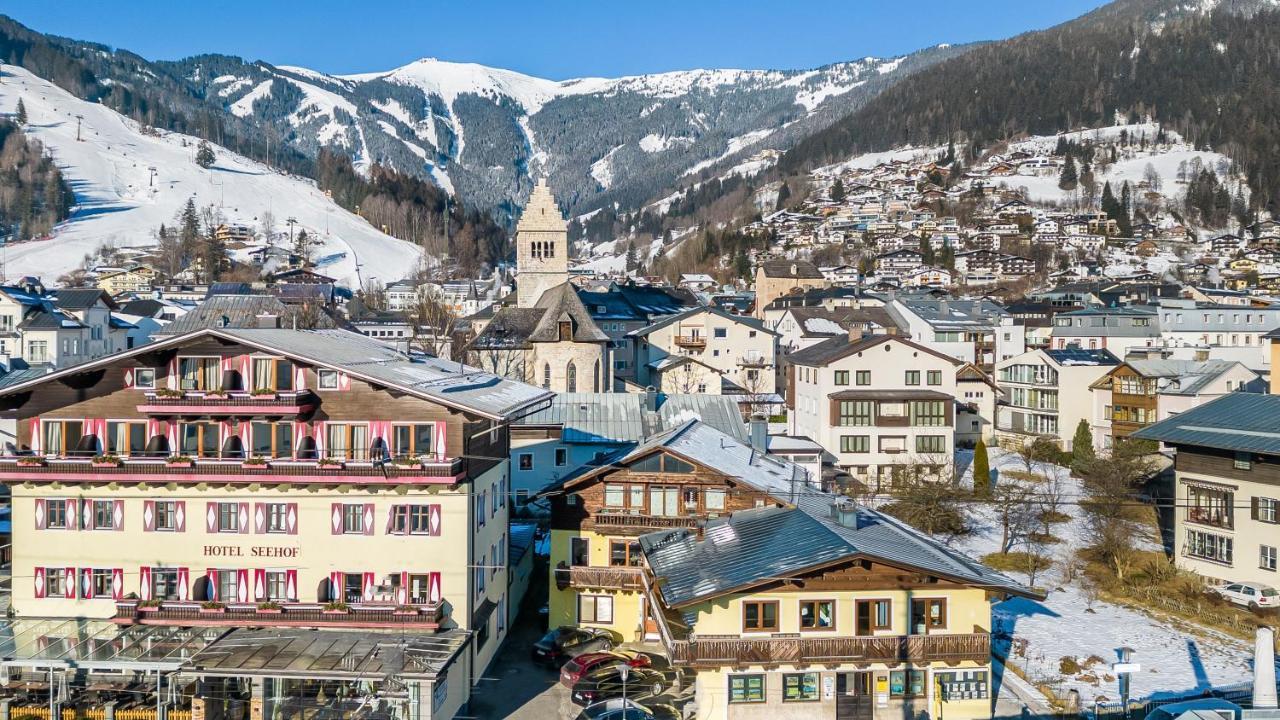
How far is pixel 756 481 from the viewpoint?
97.6 feet

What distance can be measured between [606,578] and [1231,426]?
2477cm

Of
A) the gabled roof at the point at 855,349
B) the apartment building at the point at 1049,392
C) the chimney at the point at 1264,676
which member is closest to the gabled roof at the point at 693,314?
the gabled roof at the point at 855,349

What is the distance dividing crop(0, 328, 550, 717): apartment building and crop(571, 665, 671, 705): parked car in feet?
10.2

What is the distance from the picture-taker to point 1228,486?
1438 inches

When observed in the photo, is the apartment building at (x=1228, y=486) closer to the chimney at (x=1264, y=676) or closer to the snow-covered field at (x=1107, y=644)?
the snow-covered field at (x=1107, y=644)

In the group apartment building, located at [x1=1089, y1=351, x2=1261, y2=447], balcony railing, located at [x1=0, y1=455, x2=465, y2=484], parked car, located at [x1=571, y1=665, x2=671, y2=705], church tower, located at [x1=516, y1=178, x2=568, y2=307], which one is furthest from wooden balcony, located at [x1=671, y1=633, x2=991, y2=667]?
church tower, located at [x1=516, y1=178, x2=568, y2=307]

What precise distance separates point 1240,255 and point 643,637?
169 meters

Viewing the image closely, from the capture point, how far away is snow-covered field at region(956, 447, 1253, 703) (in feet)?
93.9

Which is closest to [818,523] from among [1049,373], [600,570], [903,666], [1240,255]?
[903,666]

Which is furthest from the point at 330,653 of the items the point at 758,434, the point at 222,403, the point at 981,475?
the point at 981,475

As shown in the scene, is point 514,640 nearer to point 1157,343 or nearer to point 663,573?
point 663,573

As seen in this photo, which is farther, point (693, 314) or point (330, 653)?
point (693, 314)

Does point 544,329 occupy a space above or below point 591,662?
above

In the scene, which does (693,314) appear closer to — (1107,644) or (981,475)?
(981,475)
